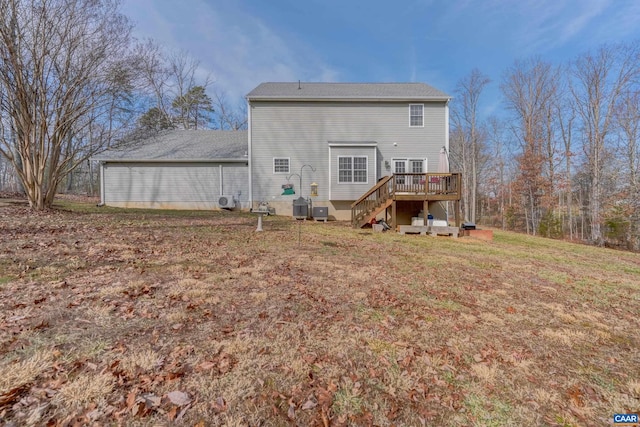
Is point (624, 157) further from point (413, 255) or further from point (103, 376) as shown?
point (103, 376)

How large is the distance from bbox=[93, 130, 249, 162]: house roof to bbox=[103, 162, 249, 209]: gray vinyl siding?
0.40 m

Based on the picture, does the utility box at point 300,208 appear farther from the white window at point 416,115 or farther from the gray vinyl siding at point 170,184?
the white window at point 416,115

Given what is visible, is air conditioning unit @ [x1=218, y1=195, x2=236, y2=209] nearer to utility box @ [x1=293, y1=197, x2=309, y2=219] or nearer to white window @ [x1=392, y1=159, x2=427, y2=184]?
utility box @ [x1=293, y1=197, x2=309, y2=219]

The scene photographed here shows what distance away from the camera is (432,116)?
1513cm

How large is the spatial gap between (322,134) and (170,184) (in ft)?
30.2

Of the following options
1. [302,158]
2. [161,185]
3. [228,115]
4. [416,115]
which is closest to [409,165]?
[416,115]

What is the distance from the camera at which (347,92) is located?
15867mm

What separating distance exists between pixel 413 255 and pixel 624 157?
57.0ft

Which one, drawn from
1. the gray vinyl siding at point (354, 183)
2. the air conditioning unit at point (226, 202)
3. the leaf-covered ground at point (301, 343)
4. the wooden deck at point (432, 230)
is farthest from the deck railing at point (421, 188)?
the air conditioning unit at point (226, 202)

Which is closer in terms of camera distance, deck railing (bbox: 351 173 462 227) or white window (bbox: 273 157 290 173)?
deck railing (bbox: 351 173 462 227)

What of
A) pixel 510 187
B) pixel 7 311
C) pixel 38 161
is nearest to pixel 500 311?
pixel 7 311

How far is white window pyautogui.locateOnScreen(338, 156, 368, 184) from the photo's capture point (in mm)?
14523

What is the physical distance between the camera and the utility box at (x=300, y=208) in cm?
1366

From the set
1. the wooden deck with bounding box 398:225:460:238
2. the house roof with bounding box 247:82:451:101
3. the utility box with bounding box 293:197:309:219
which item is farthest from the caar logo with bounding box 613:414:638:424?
the house roof with bounding box 247:82:451:101
